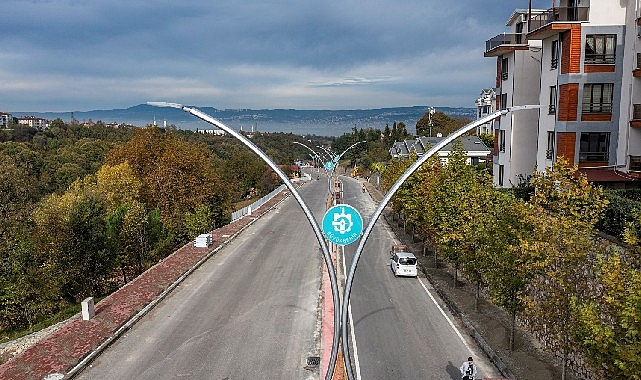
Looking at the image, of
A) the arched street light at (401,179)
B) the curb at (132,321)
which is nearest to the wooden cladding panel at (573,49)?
the arched street light at (401,179)

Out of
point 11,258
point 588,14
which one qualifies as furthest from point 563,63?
point 11,258

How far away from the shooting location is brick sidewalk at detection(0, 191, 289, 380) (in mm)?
16094

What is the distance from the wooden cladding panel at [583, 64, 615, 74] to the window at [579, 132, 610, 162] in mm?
3758

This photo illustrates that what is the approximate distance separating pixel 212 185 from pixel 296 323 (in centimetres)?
3089

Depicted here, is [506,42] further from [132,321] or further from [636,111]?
[132,321]

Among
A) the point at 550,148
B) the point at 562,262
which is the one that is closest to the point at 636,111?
the point at 550,148

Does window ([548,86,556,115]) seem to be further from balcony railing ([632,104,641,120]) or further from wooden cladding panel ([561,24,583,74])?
balcony railing ([632,104,641,120])

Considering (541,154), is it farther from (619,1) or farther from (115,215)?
(115,215)

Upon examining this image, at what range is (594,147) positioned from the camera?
32.2 m

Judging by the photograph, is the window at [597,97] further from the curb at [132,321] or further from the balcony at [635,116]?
the curb at [132,321]

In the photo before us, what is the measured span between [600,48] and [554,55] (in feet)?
10.1

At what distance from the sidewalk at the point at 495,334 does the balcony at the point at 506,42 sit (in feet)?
71.2

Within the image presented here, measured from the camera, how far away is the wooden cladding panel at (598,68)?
31062mm

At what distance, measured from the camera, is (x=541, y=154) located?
3566 cm
